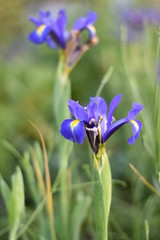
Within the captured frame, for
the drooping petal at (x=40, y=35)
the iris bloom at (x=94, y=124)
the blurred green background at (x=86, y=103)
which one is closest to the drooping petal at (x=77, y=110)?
the iris bloom at (x=94, y=124)

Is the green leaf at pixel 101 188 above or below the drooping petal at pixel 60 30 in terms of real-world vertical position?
below

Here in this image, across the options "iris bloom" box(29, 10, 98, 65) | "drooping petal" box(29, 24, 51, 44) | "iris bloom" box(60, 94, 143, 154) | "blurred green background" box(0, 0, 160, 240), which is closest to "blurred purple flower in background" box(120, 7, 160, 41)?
"blurred green background" box(0, 0, 160, 240)

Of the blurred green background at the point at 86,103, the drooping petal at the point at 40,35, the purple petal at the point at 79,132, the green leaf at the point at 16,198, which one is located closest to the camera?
the purple petal at the point at 79,132

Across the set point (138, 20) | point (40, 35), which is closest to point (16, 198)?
point (40, 35)

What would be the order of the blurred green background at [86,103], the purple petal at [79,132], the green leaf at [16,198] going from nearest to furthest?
the purple petal at [79,132]
the green leaf at [16,198]
the blurred green background at [86,103]

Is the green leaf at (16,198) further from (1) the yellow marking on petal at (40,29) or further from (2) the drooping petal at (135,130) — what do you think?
(1) the yellow marking on petal at (40,29)
